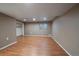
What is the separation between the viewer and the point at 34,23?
13.4 metres

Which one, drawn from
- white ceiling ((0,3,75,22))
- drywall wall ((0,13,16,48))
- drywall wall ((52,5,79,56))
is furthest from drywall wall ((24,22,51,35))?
drywall wall ((52,5,79,56))

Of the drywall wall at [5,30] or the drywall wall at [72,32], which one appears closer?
the drywall wall at [72,32]

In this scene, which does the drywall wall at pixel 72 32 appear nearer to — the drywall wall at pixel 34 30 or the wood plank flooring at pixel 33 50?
the wood plank flooring at pixel 33 50

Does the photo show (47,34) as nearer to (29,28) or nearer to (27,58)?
(29,28)

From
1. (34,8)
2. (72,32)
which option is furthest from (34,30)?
(72,32)

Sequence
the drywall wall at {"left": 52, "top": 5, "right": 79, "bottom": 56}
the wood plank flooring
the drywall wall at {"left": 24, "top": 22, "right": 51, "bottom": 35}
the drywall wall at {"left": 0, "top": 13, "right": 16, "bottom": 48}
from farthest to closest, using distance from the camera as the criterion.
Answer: the drywall wall at {"left": 24, "top": 22, "right": 51, "bottom": 35} → the drywall wall at {"left": 0, "top": 13, "right": 16, "bottom": 48} → the wood plank flooring → the drywall wall at {"left": 52, "top": 5, "right": 79, "bottom": 56}

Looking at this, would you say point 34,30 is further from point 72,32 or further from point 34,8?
point 72,32

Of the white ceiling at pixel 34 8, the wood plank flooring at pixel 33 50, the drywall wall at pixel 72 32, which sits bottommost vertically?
the wood plank flooring at pixel 33 50

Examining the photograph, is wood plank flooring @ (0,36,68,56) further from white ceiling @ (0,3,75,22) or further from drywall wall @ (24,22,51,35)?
drywall wall @ (24,22,51,35)

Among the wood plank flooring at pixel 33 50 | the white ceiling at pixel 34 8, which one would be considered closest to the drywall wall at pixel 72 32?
the white ceiling at pixel 34 8

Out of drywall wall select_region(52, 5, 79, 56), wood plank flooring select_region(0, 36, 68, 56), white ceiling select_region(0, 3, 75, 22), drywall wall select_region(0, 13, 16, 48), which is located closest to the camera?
white ceiling select_region(0, 3, 75, 22)

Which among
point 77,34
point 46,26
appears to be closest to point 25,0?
point 77,34

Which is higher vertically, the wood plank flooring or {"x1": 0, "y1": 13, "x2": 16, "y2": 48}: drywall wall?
{"x1": 0, "y1": 13, "x2": 16, "y2": 48}: drywall wall

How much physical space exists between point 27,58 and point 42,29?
12583 mm
